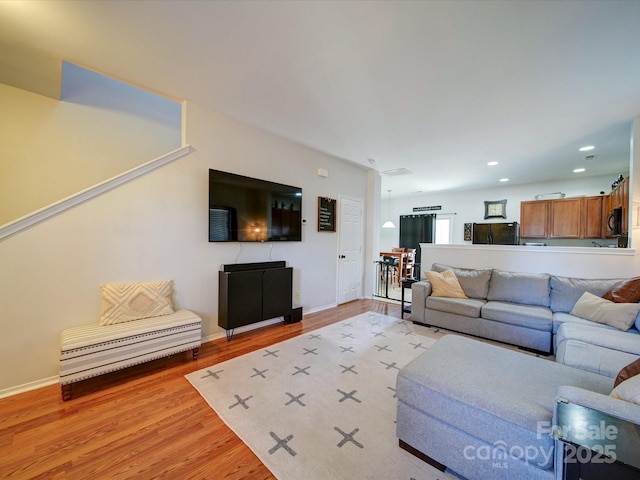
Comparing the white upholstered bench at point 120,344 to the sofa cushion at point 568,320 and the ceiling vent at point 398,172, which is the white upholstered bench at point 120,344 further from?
the ceiling vent at point 398,172

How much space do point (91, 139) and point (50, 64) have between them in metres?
0.90

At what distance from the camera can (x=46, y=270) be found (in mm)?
2168

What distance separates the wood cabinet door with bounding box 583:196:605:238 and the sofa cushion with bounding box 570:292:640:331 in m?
3.35

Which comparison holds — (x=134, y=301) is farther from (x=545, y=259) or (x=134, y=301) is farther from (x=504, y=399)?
(x=545, y=259)

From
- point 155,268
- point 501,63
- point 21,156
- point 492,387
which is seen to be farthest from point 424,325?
point 21,156

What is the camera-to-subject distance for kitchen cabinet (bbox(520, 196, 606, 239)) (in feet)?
16.5

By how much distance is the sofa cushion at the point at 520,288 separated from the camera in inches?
127

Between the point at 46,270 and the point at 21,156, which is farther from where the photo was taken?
the point at 21,156

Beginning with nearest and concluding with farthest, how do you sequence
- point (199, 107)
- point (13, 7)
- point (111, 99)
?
point (13, 7)
point (199, 107)
point (111, 99)

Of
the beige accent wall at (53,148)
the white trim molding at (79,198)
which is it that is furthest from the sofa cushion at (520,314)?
the beige accent wall at (53,148)

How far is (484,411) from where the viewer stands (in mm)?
1233

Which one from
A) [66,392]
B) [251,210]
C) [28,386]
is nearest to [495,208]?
[251,210]

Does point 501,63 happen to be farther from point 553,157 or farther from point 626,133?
point 553,157

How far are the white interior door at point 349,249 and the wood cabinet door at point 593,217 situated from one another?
4.56 metres
